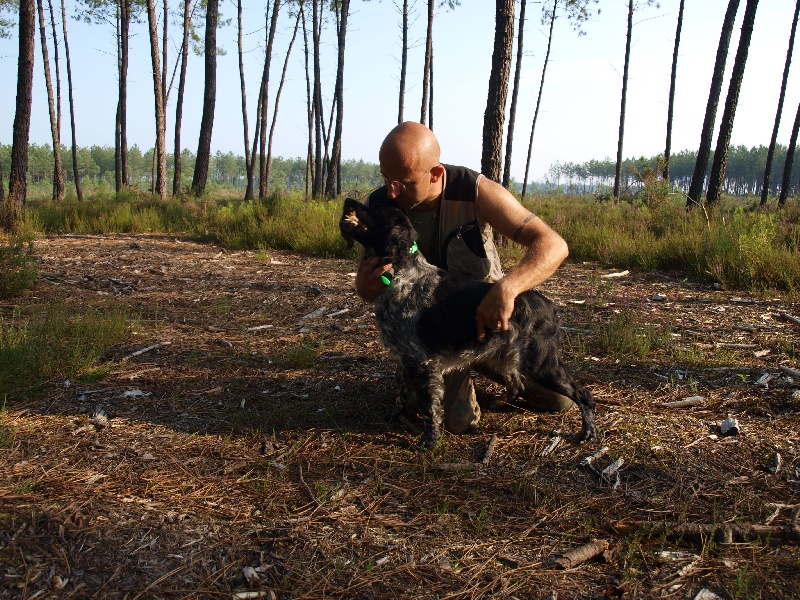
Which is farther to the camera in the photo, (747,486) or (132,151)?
(132,151)

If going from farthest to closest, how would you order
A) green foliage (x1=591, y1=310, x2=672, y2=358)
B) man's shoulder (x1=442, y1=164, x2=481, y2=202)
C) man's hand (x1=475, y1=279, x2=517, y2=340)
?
green foliage (x1=591, y1=310, x2=672, y2=358) → man's shoulder (x1=442, y1=164, x2=481, y2=202) → man's hand (x1=475, y1=279, x2=517, y2=340)

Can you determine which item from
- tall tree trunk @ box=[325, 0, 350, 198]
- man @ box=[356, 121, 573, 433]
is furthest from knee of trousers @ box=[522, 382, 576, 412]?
tall tree trunk @ box=[325, 0, 350, 198]

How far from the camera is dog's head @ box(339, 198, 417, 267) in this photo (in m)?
3.15

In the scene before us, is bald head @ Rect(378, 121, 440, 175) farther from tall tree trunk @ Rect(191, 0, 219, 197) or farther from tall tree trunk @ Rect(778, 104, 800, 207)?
tall tree trunk @ Rect(778, 104, 800, 207)

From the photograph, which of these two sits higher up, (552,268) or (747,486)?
(552,268)

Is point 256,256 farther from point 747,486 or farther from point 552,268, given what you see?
point 747,486

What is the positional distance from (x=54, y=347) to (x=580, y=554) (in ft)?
12.6

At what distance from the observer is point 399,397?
366 cm

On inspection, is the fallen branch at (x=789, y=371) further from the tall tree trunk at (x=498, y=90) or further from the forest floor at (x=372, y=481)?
the tall tree trunk at (x=498, y=90)

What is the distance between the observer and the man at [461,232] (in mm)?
3117

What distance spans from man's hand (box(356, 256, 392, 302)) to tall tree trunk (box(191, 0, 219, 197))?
15.9 metres

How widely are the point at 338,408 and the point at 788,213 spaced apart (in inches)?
498

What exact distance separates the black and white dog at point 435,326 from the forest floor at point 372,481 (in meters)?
0.37

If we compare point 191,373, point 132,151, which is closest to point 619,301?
point 191,373
